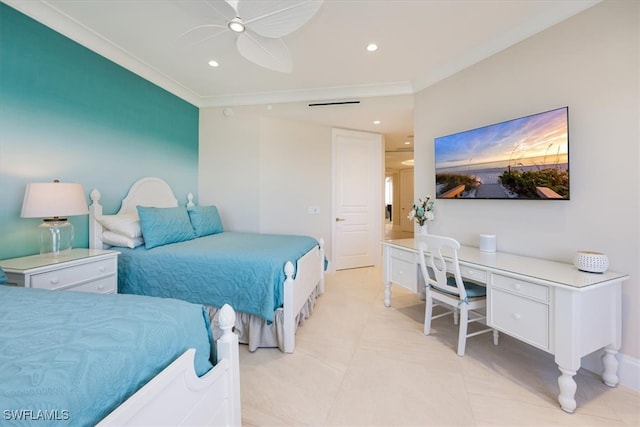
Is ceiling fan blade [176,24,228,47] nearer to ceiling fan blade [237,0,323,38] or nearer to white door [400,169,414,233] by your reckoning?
ceiling fan blade [237,0,323,38]

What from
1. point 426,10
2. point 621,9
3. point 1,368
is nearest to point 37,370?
point 1,368

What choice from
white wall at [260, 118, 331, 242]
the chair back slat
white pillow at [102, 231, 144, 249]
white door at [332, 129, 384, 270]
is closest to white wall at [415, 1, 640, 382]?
the chair back slat

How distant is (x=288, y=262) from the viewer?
82.4 inches

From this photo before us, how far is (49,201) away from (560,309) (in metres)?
3.34

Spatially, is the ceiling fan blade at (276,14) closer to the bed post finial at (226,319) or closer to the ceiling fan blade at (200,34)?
the ceiling fan blade at (200,34)

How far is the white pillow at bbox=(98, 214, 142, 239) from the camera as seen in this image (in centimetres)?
246

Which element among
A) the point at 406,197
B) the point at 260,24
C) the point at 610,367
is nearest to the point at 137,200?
the point at 260,24

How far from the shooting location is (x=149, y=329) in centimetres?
94

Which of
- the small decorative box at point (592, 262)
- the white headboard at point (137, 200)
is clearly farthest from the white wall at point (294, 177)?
the small decorative box at point (592, 262)

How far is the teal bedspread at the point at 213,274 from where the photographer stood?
207 centimetres

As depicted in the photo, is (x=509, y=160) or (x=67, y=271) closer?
(x=67, y=271)

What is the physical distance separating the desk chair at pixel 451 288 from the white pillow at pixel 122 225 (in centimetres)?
262

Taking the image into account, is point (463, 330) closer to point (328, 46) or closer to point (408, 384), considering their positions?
point (408, 384)

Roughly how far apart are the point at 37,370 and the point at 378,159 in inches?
179
